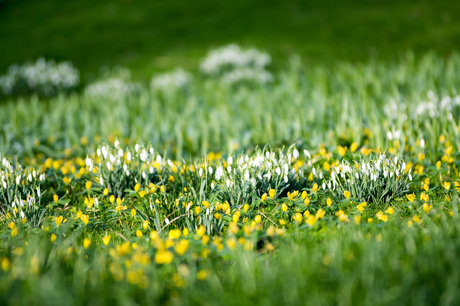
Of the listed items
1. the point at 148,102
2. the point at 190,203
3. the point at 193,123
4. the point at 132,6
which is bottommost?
the point at 190,203

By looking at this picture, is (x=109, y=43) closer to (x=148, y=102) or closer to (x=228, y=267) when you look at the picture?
(x=148, y=102)

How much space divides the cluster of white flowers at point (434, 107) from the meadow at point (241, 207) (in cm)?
3

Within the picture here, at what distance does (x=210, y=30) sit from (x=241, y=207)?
534 inches

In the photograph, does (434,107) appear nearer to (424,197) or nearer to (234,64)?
(424,197)

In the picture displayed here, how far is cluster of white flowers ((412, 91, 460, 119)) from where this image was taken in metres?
4.84

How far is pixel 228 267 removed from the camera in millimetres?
2475

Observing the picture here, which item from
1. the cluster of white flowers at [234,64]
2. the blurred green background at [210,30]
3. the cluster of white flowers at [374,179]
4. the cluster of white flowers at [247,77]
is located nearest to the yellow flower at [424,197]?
the cluster of white flowers at [374,179]

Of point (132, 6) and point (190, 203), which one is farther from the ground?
point (132, 6)

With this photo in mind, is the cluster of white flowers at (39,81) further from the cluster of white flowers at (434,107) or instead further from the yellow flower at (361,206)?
the yellow flower at (361,206)

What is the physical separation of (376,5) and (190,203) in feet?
52.9

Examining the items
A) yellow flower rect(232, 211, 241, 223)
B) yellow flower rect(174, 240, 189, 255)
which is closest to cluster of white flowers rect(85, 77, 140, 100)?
yellow flower rect(232, 211, 241, 223)

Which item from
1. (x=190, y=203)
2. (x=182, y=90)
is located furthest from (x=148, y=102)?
(x=190, y=203)

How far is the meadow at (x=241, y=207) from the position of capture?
208 centimetres

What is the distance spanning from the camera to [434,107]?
4945 millimetres
